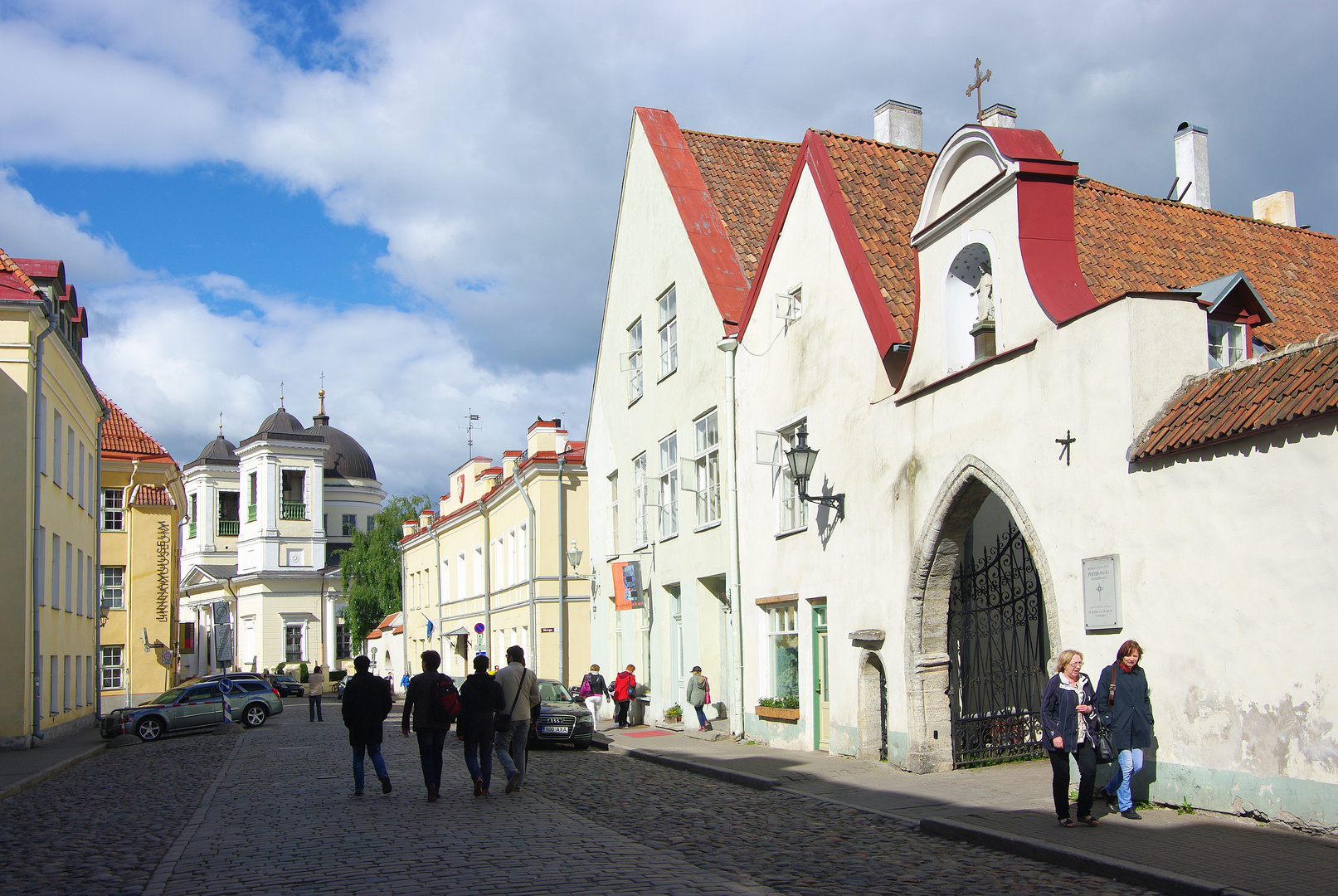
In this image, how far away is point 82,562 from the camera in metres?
34.0

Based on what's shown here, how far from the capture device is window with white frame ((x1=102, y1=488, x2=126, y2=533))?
43.1 m

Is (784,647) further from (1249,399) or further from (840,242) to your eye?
(1249,399)

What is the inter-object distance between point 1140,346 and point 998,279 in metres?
2.52

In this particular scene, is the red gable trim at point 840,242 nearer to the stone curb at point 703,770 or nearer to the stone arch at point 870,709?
the stone arch at point 870,709

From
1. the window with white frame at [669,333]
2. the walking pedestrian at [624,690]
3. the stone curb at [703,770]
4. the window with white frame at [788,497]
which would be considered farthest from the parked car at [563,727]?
the window with white frame at [669,333]

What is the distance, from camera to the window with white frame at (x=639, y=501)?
1046 inches

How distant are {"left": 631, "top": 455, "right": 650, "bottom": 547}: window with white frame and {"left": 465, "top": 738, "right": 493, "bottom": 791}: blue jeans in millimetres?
12921

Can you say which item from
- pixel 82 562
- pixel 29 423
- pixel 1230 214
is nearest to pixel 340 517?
pixel 82 562

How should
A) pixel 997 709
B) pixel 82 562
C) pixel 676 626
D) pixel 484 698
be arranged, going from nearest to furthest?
pixel 484 698, pixel 997 709, pixel 676 626, pixel 82 562

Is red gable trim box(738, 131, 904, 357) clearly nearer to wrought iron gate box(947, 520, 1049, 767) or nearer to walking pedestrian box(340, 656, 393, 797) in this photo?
wrought iron gate box(947, 520, 1049, 767)

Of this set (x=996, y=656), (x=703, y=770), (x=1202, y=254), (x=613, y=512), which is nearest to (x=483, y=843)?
(x=703, y=770)

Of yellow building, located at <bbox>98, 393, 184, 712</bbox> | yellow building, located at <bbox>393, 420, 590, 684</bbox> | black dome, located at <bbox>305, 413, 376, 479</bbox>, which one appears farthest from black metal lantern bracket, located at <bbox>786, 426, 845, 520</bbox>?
black dome, located at <bbox>305, 413, 376, 479</bbox>

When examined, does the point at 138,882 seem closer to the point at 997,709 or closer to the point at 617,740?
the point at 997,709

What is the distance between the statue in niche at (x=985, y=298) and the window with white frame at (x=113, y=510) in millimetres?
37082
